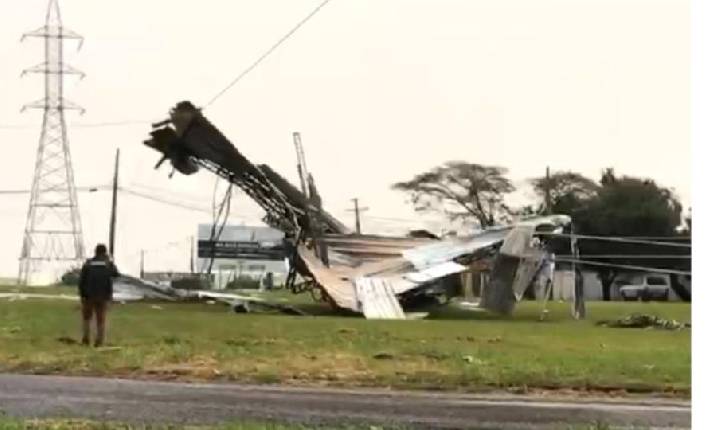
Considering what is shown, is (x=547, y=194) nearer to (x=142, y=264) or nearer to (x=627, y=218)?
(x=627, y=218)

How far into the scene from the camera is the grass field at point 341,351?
20.8ft

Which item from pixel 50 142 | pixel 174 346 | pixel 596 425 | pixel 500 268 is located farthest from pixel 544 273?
pixel 50 142

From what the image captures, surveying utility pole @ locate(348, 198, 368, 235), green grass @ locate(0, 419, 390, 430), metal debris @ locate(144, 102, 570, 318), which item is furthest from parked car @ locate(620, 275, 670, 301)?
green grass @ locate(0, 419, 390, 430)

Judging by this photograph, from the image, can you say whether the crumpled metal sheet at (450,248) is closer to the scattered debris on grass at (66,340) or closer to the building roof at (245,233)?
the building roof at (245,233)

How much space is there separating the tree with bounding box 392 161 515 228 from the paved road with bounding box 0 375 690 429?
1.17 meters

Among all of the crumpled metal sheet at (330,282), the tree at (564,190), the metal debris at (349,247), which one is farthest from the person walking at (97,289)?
the tree at (564,190)

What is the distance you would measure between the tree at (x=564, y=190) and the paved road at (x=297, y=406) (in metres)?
1.20

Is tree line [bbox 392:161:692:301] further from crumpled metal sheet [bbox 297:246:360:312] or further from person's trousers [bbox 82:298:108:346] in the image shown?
person's trousers [bbox 82:298:108:346]

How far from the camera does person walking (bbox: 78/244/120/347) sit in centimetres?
624

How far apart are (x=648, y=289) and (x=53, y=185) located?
362cm

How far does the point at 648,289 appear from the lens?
6.45 m

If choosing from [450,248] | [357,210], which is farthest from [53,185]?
[450,248]

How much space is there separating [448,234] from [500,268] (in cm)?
48

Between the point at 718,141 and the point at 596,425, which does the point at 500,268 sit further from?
the point at 718,141
